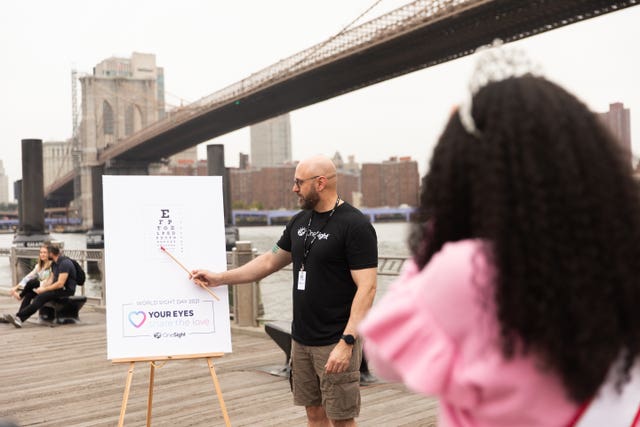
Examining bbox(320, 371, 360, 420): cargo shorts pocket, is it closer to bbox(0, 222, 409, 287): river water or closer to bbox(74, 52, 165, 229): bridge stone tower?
bbox(0, 222, 409, 287): river water

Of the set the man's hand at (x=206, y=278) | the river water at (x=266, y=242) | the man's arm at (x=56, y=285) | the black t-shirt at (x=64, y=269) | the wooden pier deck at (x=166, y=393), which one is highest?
the man's hand at (x=206, y=278)

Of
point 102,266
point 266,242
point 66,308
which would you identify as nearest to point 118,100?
point 266,242

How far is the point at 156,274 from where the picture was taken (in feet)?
11.8

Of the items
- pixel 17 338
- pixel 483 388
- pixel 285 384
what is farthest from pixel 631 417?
pixel 17 338

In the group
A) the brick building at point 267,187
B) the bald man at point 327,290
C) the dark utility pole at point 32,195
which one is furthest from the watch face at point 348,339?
the brick building at point 267,187

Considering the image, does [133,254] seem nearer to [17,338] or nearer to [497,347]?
[497,347]

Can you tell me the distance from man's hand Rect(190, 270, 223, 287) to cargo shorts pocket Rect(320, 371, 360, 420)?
78 centimetres

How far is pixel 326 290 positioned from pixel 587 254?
215 cm

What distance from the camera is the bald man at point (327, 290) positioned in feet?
10.2

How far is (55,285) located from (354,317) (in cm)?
704

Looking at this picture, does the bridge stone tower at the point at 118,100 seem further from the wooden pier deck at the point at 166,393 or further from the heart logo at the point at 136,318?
the heart logo at the point at 136,318

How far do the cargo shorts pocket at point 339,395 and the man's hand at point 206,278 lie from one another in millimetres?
780

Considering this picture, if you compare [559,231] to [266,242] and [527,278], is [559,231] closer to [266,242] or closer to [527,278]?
[527,278]

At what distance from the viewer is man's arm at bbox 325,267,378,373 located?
3.00 meters
